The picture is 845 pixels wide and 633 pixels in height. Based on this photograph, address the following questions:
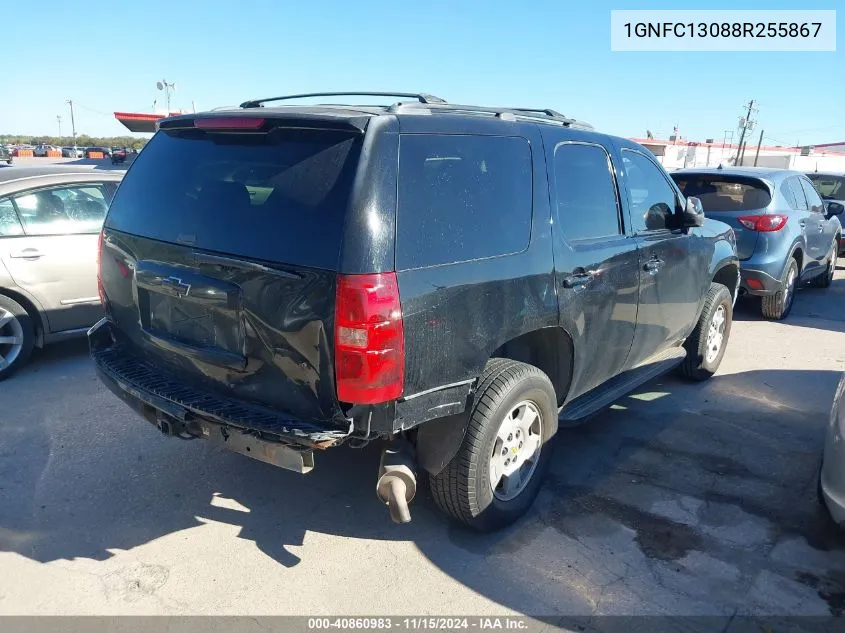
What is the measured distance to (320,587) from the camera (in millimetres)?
2953

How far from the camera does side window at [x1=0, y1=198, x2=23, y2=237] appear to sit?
5289 millimetres

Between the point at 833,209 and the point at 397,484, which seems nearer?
the point at 397,484

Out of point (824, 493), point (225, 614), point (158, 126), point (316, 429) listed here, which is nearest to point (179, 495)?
point (225, 614)

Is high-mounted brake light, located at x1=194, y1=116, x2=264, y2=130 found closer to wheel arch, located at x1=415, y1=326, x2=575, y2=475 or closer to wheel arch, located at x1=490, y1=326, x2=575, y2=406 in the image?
wheel arch, located at x1=415, y1=326, x2=575, y2=475

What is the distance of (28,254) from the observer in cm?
535

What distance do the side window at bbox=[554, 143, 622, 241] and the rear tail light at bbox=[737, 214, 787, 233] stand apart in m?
4.24

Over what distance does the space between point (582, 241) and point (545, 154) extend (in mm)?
528

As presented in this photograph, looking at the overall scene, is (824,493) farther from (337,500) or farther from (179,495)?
(179,495)

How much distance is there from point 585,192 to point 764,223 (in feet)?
15.4

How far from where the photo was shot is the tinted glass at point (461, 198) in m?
2.71

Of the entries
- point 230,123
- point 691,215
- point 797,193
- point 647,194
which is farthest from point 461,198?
point 797,193

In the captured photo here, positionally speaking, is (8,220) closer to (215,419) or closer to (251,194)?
(251,194)

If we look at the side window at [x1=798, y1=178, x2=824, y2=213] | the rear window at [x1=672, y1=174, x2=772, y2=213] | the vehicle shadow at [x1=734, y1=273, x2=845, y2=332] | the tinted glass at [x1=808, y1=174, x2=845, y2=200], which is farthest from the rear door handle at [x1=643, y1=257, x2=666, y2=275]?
the tinted glass at [x1=808, y1=174, x2=845, y2=200]

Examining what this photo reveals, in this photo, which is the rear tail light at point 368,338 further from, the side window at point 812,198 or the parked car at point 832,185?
the parked car at point 832,185
